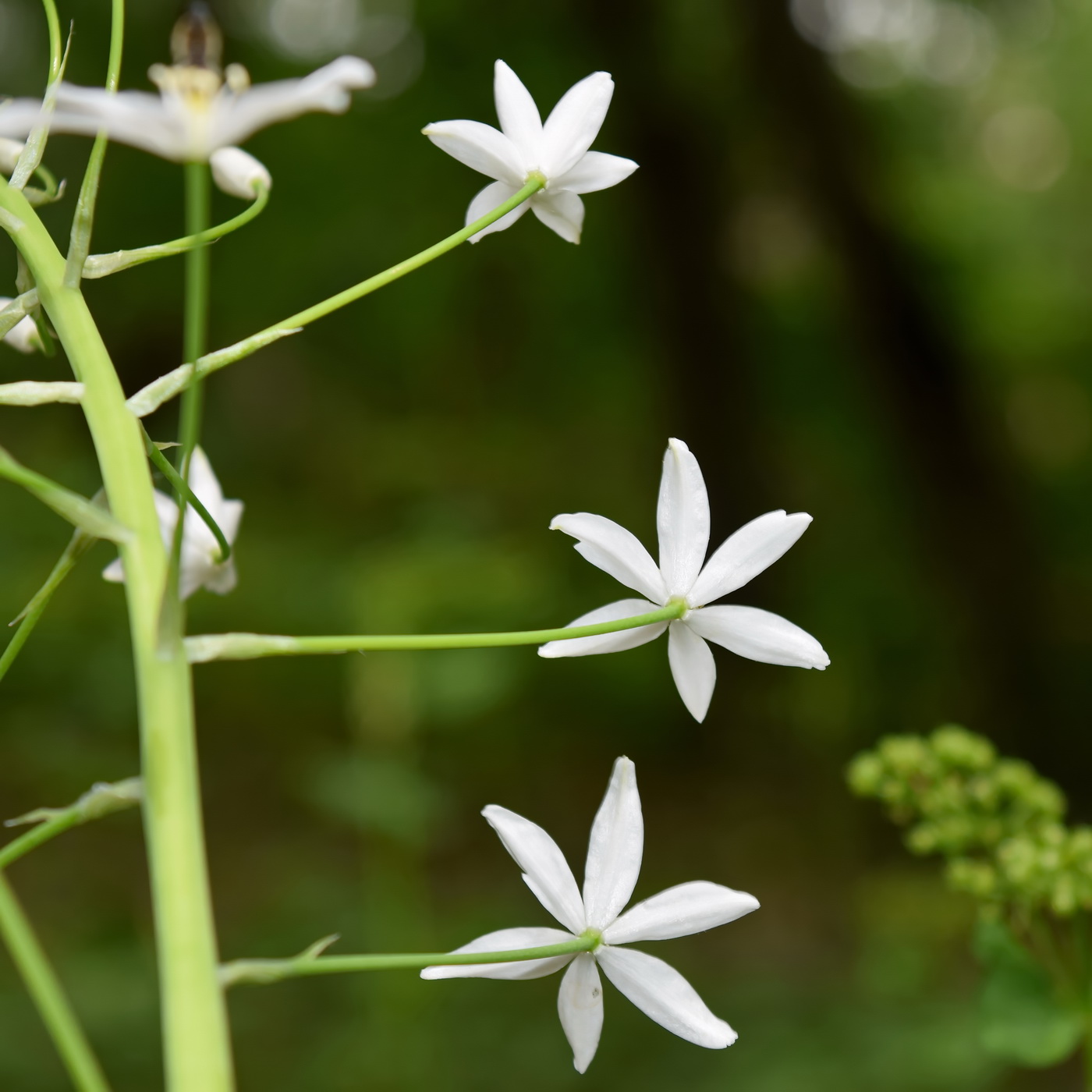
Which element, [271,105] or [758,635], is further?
[758,635]

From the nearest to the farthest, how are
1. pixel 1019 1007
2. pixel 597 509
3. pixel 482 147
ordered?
pixel 482 147
pixel 1019 1007
pixel 597 509

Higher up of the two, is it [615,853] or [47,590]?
[47,590]

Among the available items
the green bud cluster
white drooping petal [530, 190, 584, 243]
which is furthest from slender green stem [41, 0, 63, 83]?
the green bud cluster

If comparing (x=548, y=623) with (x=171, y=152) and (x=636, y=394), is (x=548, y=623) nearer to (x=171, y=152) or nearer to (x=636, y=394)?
(x=636, y=394)

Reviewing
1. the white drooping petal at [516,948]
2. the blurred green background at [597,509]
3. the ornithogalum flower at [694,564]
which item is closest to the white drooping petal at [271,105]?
the ornithogalum flower at [694,564]

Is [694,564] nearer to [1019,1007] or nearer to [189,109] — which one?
[189,109]

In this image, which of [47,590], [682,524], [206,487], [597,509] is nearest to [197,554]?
[206,487]

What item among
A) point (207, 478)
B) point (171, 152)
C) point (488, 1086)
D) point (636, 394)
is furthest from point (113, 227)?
point (171, 152)

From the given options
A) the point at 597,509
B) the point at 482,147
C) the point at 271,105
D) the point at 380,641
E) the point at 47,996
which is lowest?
the point at 47,996
